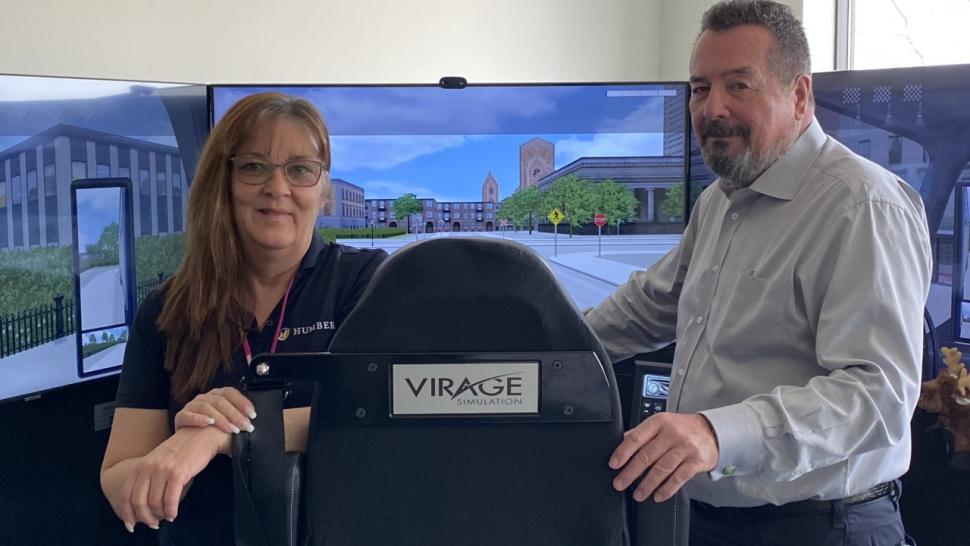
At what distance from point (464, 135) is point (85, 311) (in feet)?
4.10

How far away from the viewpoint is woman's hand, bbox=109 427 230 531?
105 centimetres

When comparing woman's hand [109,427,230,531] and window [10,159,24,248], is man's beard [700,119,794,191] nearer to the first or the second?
woman's hand [109,427,230,531]

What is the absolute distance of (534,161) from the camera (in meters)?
2.81

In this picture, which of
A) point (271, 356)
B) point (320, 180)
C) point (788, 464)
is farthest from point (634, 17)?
point (271, 356)

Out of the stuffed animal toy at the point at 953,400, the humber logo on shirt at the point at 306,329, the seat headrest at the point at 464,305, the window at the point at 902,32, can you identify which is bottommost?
the stuffed animal toy at the point at 953,400

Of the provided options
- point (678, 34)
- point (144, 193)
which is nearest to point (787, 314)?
point (144, 193)

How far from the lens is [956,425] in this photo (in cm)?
209

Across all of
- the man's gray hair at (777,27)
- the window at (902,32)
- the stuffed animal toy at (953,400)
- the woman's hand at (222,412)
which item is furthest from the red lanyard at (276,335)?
the window at (902,32)

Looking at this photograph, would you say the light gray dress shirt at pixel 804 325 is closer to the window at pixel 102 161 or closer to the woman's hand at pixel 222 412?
the woman's hand at pixel 222 412

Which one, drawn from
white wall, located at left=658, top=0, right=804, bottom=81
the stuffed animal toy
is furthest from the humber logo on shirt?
white wall, located at left=658, top=0, right=804, bottom=81

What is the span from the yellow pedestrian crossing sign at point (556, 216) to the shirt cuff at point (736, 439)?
1650mm

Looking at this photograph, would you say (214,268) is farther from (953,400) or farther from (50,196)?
(953,400)

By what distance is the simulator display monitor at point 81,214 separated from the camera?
2.29 meters

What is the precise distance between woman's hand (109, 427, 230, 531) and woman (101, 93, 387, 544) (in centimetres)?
44
